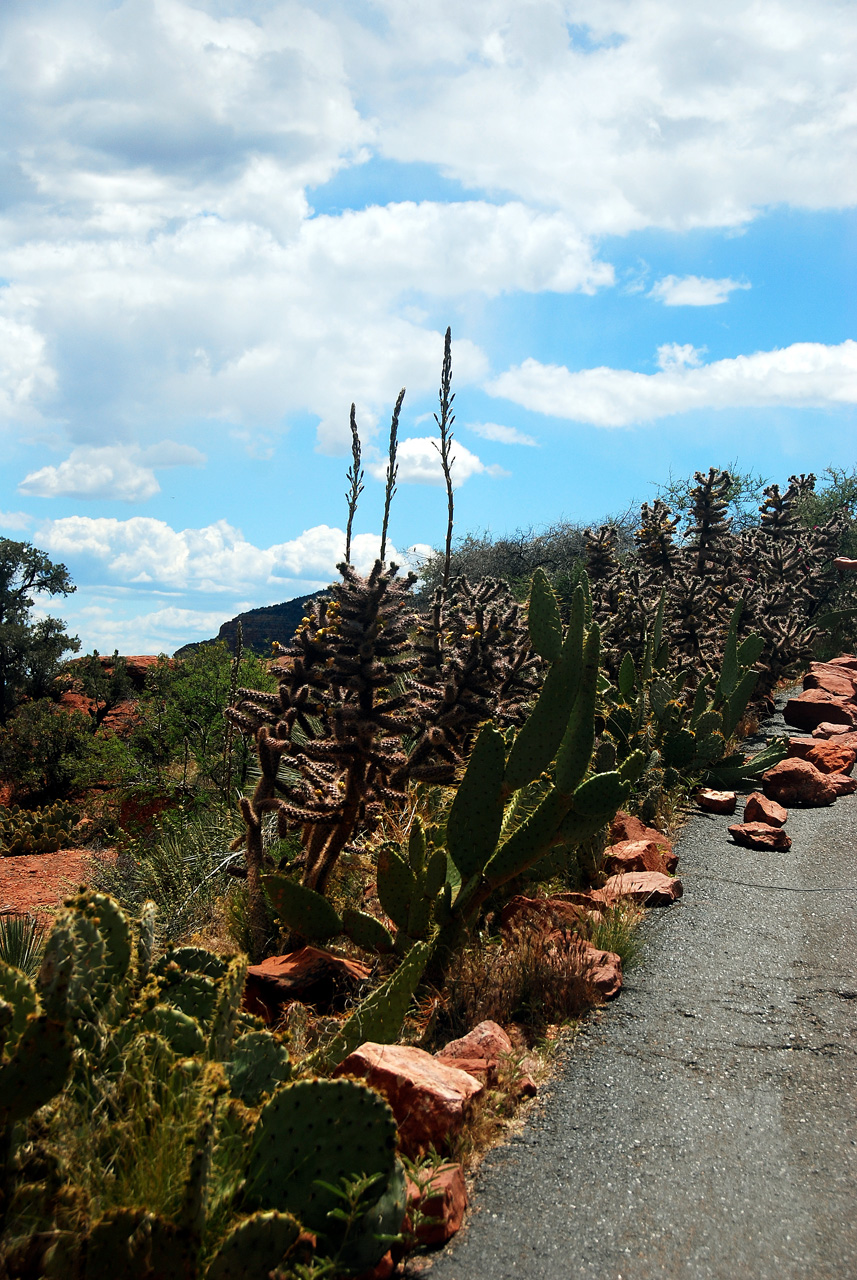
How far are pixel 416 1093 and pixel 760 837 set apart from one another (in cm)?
507

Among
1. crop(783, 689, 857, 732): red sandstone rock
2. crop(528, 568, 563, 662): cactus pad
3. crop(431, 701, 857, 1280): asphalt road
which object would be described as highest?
crop(528, 568, 563, 662): cactus pad

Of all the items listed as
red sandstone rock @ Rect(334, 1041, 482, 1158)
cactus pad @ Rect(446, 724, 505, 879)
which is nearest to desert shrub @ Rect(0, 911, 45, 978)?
red sandstone rock @ Rect(334, 1041, 482, 1158)

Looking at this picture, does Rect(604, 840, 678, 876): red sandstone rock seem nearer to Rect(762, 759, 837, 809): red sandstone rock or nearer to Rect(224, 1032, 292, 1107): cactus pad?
Rect(762, 759, 837, 809): red sandstone rock

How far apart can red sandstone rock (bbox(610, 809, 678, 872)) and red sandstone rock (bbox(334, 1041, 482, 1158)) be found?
12.7ft

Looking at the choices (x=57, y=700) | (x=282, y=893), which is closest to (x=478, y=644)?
(x=282, y=893)

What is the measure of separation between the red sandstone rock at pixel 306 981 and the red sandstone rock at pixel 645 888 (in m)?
1.95

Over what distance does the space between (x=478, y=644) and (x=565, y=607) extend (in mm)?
11664

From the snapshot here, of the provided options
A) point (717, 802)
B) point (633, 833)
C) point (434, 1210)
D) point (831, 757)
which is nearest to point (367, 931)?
point (434, 1210)

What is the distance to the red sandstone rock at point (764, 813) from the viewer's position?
7.88m

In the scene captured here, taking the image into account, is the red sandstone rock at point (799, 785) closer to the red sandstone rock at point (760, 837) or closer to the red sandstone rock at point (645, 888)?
the red sandstone rock at point (760, 837)

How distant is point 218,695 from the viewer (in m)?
11.0

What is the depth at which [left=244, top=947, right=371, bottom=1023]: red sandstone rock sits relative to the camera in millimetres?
4477

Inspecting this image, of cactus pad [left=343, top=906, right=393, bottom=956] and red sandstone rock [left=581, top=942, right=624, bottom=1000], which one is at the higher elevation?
cactus pad [left=343, top=906, right=393, bottom=956]

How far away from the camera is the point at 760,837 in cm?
747
